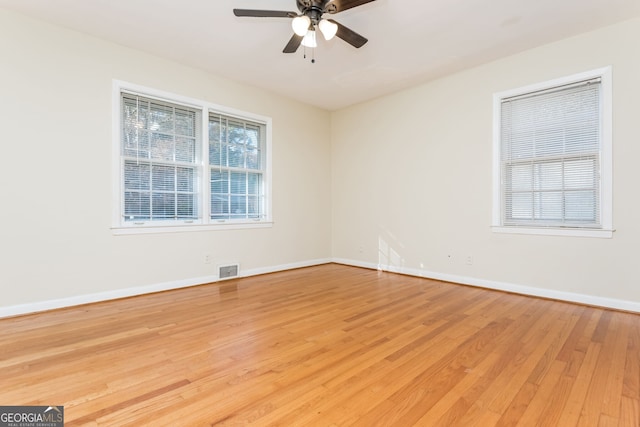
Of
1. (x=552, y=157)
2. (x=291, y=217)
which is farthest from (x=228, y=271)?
(x=552, y=157)

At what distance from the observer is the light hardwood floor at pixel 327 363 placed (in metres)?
1.57

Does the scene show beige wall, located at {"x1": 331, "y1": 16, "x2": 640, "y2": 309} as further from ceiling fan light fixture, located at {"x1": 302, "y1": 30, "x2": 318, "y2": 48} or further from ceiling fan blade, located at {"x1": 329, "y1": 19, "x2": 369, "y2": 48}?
ceiling fan light fixture, located at {"x1": 302, "y1": 30, "x2": 318, "y2": 48}

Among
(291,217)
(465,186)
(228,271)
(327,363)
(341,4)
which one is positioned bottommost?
(327,363)

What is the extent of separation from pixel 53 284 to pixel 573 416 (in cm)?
434

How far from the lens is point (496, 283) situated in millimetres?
3951

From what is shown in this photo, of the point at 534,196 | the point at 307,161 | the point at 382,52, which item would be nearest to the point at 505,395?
the point at 534,196

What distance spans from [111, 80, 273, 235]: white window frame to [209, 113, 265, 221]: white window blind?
78 millimetres

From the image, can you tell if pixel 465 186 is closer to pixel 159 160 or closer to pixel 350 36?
pixel 350 36

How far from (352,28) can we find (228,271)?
3506mm

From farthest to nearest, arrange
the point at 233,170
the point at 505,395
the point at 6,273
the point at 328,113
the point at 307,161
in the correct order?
the point at 328,113 → the point at 307,161 → the point at 233,170 → the point at 6,273 → the point at 505,395

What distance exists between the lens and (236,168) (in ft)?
15.5

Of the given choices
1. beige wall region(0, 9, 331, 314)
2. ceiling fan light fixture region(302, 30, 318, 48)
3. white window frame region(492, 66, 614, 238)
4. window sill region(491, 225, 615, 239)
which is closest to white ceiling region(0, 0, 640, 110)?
beige wall region(0, 9, 331, 314)

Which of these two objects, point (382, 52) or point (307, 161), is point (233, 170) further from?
point (382, 52)

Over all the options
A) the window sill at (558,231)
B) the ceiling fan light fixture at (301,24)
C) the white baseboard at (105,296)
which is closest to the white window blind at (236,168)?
the white baseboard at (105,296)
